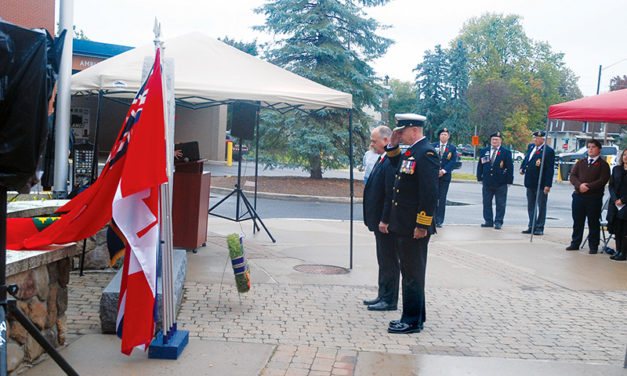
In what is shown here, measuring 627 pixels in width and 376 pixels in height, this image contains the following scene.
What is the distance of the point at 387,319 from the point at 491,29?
77.1 m

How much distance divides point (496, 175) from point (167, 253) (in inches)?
403

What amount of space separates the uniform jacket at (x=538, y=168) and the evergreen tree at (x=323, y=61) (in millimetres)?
9597

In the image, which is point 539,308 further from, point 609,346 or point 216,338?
point 216,338

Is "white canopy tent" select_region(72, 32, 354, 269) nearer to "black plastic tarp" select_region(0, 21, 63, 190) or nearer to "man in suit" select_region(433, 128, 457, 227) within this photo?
"black plastic tarp" select_region(0, 21, 63, 190)

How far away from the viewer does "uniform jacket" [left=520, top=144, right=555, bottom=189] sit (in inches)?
492

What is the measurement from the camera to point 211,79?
816 centimetres

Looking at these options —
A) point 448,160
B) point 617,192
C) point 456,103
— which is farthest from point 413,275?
point 456,103

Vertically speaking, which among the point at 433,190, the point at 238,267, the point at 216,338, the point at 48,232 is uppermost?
the point at 433,190

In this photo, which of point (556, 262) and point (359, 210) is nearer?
point (556, 262)

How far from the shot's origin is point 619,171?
1051 centimetres

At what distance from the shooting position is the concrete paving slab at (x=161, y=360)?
443 cm

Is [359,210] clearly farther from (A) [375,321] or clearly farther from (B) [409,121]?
(B) [409,121]

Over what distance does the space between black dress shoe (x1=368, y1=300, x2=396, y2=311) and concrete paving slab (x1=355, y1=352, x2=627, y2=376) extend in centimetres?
142

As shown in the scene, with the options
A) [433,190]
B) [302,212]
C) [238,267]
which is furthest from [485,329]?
[302,212]
